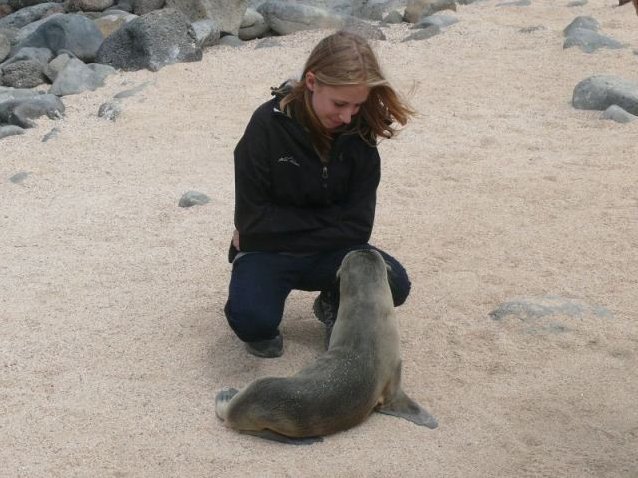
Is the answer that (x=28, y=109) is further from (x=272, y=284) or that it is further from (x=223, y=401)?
(x=223, y=401)

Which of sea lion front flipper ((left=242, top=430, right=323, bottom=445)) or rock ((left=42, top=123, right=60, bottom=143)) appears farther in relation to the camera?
rock ((left=42, top=123, right=60, bottom=143))

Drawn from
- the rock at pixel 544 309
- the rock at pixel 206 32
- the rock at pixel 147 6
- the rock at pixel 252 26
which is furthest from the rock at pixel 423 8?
the rock at pixel 544 309

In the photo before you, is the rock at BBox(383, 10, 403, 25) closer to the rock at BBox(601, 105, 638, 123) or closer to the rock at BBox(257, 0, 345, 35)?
the rock at BBox(257, 0, 345, 35)

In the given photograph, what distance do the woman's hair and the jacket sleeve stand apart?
0.17m

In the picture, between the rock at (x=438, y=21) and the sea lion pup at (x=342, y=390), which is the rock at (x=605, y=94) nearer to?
the rock at (x=438, y=21)

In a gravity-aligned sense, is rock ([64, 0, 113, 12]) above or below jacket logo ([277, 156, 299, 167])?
below

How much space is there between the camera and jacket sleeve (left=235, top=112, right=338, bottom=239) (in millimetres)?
3832

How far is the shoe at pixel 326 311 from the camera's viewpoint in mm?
3996

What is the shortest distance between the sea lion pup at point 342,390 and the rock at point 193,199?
2421mm

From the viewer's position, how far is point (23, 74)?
9.55 meters

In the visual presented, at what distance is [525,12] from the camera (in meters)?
10.7

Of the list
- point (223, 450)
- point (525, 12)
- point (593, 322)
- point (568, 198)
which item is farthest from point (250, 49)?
point (223, 450)

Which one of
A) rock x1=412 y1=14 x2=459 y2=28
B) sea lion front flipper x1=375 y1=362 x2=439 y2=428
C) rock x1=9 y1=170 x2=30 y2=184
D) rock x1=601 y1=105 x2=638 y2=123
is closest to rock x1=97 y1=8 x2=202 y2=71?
rock x1=412 y1=14 x2=459 y2=28

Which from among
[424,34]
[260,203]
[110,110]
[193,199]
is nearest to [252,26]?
[424,34]
